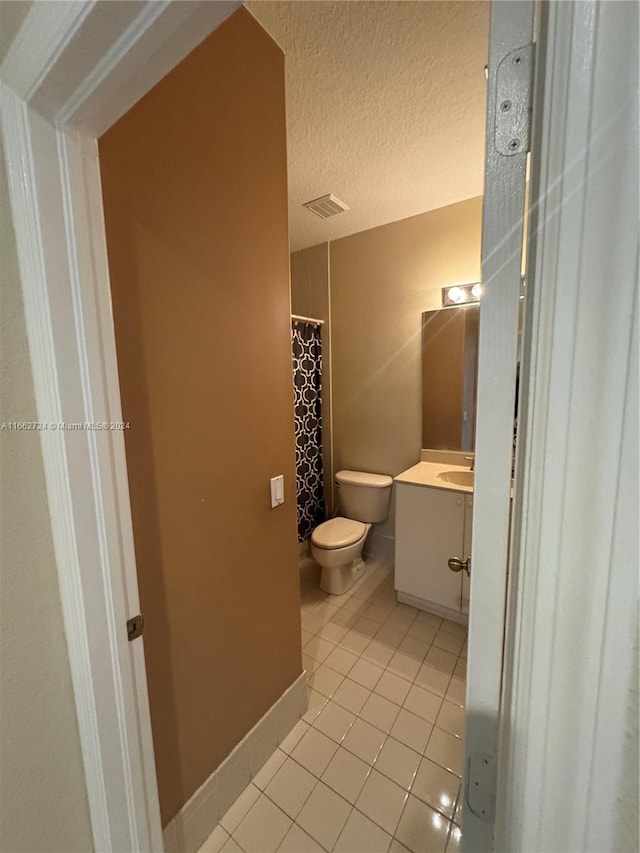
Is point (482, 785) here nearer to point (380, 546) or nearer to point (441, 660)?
point (441, 660)

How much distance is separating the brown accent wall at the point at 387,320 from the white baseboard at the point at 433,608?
1.96 ft

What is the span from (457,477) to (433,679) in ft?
3.72

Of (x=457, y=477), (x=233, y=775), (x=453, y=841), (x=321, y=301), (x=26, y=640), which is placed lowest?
(x=453, y=841)

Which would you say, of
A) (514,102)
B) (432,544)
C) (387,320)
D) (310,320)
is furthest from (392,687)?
(310,320)

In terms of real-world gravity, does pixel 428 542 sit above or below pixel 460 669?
above

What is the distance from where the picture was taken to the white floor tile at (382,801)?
1195 millimetres

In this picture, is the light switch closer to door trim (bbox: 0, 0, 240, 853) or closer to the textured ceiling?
door trim (bbox: 0, 0, 240, 853)

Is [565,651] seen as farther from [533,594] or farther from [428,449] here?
[428,449]

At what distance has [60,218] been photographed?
0.65m

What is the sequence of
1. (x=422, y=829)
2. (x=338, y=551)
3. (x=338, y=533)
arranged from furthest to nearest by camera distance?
1. (x=338, y=533)
2. (x=338, y=551)
3. (x=422, y=829)

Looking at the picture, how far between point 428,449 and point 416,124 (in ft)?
6.06

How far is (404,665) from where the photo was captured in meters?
1.83

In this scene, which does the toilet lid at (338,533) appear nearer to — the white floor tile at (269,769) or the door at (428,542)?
the door at (428,542)

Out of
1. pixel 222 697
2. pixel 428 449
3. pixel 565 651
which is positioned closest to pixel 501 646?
pixel 565 651
